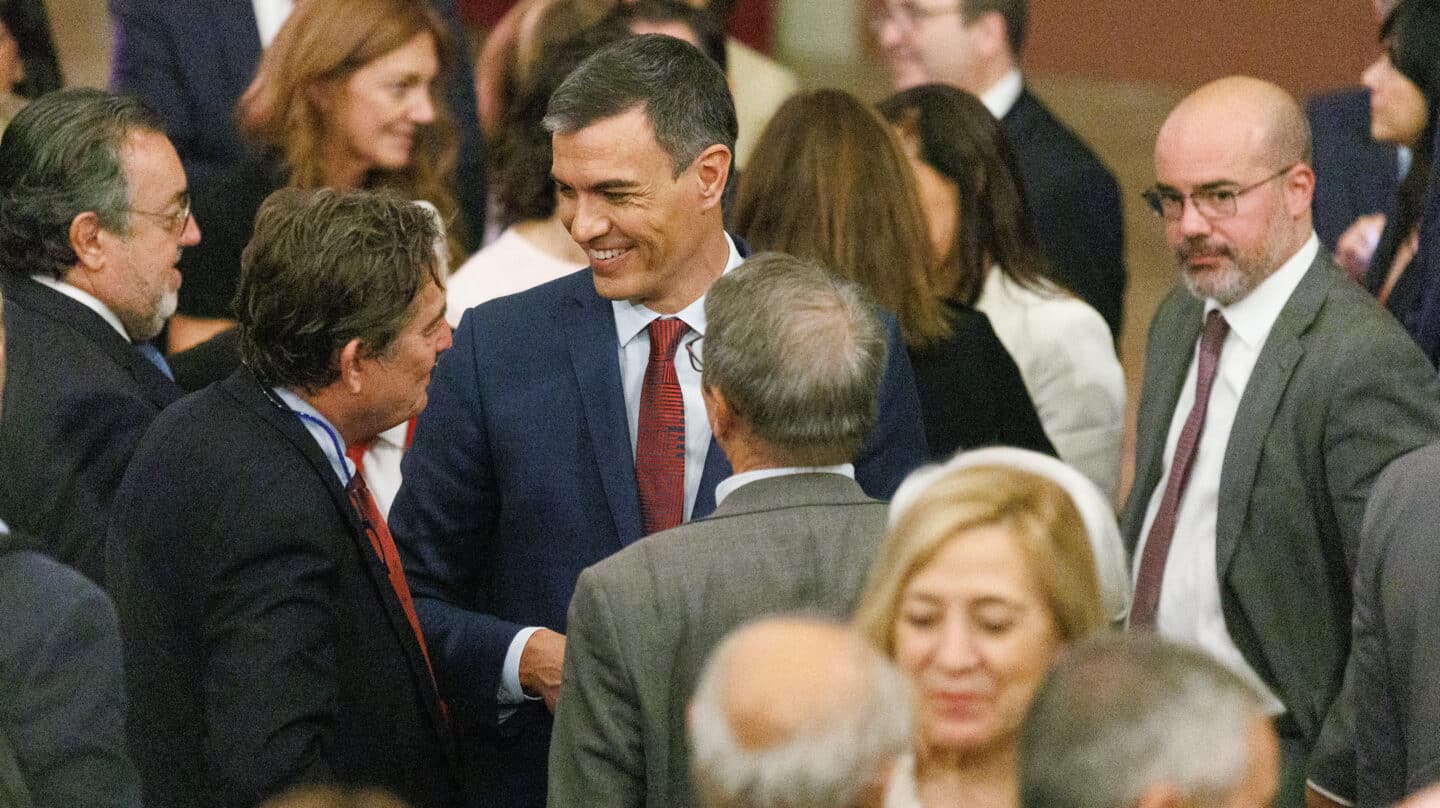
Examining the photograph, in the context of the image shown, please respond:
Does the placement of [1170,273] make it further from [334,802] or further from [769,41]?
[334,802]

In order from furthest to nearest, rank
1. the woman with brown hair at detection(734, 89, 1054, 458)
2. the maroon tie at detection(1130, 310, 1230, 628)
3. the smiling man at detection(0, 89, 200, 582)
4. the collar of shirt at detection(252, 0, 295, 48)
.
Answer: the collar of shirt at detection(252, 0, 295, 48)
the woman with brown hair at detection(734, 89, 1054, 458)
the maroon tie at detection(1130, 310, 1230, 628)
the smiling man at detection(0, 89, 200, 582)

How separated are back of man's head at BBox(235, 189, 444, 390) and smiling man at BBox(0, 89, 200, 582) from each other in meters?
0.54

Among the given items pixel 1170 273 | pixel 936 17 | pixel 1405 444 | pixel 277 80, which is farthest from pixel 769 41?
pixel 1405 444

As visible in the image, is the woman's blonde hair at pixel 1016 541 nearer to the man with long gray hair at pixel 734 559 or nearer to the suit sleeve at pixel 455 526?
the man with long gray hair at pixel 734 559

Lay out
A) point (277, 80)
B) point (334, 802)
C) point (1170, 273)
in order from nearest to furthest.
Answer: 1. point (334, 802)
2. point (277, 80)
3. point (1170, 273)

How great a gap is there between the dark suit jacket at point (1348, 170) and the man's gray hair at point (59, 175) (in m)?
3.97

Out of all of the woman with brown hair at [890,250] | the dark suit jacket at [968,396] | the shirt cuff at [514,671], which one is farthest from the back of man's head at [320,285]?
the dark suit jacket at [968,396]

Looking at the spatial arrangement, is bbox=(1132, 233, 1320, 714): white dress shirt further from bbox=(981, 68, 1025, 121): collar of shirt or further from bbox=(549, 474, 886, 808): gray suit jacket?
bbox=(981, 68, 1025, 121): collar of shirt

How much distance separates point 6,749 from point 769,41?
10578 millimetres

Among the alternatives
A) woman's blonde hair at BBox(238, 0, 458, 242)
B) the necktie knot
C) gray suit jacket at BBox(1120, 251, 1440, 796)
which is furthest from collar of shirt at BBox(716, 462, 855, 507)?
woman's blonde hair at BBox(238, 0, 458, 242)

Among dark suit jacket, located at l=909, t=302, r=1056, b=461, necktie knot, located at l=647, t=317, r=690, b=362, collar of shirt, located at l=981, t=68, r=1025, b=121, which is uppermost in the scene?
necktie knot, located at l=647, t=317, r=690, b=362

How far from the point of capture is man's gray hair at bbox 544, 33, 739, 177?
3453 millimetres

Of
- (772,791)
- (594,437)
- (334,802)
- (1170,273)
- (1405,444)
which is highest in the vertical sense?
(334,802)

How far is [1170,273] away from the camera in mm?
10047
